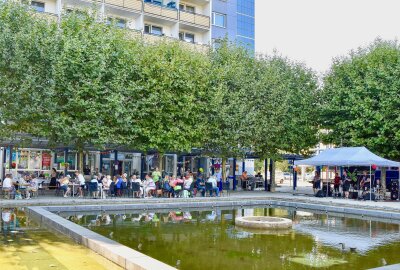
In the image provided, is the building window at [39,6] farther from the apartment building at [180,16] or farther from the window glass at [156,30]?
the window glass at [156,30]

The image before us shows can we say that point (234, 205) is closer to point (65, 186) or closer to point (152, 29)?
point (65, 186)

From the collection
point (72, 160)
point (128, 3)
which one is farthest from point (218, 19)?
point (72, 160)

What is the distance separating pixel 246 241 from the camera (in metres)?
12.9

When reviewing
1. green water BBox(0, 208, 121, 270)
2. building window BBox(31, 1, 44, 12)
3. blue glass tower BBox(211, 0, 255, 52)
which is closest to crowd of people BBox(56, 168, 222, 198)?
green water BBox(0, 208, 121, 270)

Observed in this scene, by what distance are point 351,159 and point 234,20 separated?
25365 mm

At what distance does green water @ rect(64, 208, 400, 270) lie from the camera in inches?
409

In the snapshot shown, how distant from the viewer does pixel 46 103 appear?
22719 millimetres

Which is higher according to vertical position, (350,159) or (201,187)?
(350,159)

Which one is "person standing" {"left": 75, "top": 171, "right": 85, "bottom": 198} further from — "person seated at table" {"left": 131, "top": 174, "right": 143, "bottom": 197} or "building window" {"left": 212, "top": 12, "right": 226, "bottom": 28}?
"building window" {"left": 212, "top": 12, "right": 226, "bottom": 28}

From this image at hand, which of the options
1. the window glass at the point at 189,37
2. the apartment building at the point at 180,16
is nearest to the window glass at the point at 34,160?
the apartment building at the point at 180,16

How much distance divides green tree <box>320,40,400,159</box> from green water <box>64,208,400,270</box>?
10585 mm

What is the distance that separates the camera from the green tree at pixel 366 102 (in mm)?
27625

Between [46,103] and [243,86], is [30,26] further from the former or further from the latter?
[243,86]

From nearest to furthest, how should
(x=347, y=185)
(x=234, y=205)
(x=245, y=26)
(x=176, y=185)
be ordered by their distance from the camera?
(x=234, y=205), (x=176, y=185), (x=347, y=185), (x=245, y=26)
